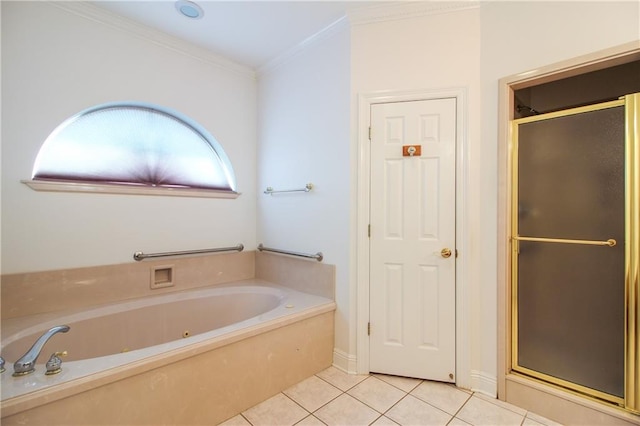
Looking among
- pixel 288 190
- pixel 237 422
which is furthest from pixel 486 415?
pixel 288 190

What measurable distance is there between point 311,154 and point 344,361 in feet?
5.29

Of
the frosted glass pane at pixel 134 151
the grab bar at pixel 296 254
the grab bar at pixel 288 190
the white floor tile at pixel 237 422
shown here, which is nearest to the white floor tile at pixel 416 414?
the white floor tile at pixel 237 422

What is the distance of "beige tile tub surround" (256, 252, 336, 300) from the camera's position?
7.42 feet

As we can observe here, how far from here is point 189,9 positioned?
2021 millimetres

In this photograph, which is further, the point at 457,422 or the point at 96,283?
the point at 96,283

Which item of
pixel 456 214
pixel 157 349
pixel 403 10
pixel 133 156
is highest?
pixel 403 10

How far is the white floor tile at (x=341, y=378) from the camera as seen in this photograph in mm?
1932

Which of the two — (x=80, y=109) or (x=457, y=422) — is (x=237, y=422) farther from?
(x=80, y=109)

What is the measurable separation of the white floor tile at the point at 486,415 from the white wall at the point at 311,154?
78 centimetres

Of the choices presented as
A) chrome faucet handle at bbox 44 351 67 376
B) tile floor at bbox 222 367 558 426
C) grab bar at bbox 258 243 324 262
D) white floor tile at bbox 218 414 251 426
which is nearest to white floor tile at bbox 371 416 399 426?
tile floor at bbox 222 367 558 426

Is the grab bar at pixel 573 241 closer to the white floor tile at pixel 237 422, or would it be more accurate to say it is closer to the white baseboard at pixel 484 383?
the white baseboard at pixel 484 383

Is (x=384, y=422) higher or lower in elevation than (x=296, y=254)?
lower

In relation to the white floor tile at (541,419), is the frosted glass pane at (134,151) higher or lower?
higher

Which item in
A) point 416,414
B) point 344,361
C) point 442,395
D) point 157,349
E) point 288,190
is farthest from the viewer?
point 288,190
